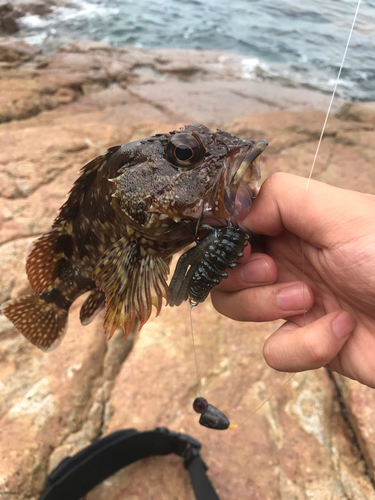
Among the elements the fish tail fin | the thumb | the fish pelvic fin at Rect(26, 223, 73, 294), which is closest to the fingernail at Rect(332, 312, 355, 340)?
the thumb

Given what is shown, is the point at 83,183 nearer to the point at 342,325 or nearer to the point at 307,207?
the point at 307,207

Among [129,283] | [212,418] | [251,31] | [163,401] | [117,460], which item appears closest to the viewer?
[129,283]

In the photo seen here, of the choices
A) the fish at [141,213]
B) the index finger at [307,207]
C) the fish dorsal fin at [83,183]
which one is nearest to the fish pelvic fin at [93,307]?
the fish at [141,213]

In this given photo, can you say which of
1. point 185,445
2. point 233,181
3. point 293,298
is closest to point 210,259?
point 233,181

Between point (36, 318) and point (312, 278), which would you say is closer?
point (312, 278)

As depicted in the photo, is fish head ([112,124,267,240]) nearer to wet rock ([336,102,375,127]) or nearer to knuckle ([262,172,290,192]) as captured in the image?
knuckle ([262,172,290,192])

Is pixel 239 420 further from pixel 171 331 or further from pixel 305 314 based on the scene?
pixel 305 314
